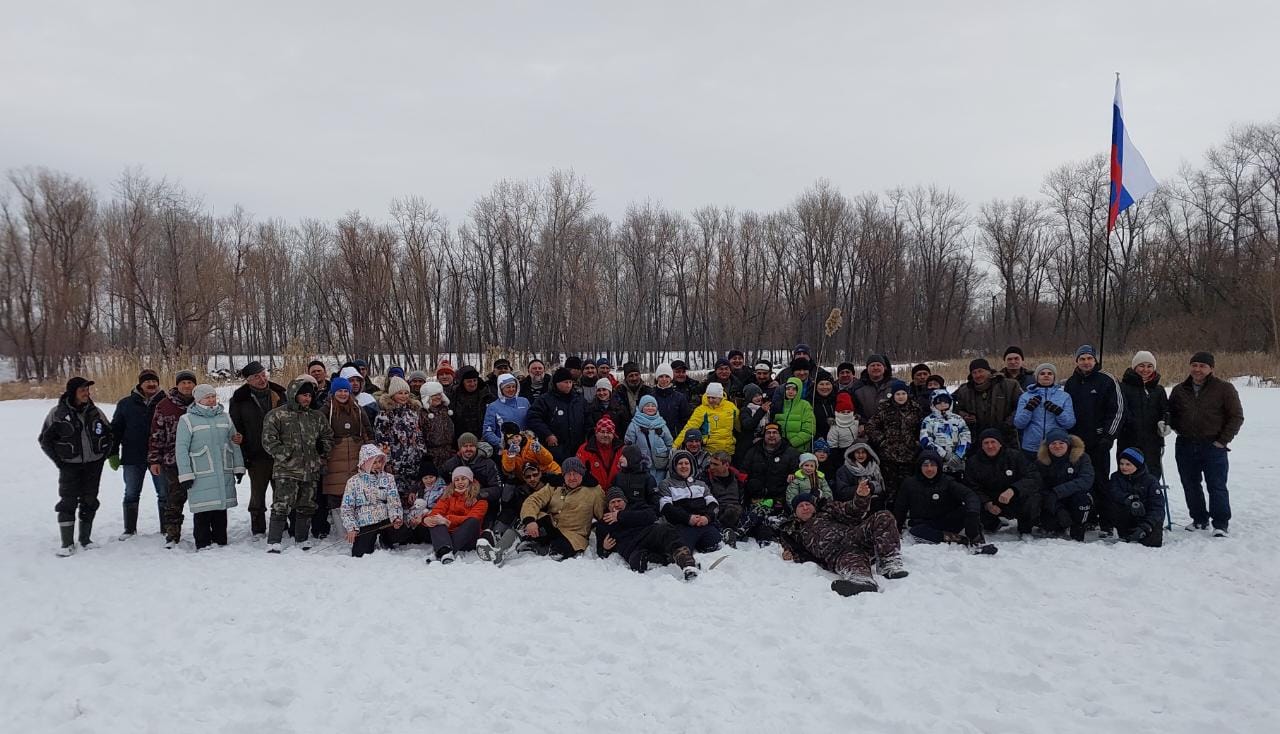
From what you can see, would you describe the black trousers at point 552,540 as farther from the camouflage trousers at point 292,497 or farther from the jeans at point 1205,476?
the jeans at point 1205,476

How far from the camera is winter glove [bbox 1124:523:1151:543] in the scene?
5875 millimetres

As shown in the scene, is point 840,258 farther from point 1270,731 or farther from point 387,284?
point 1270,731

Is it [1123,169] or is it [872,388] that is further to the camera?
[1123,169]

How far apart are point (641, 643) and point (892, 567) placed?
Answer: 234cm

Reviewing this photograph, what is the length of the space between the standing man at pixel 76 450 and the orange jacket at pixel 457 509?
3.29 meters

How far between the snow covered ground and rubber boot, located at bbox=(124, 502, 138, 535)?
596mm

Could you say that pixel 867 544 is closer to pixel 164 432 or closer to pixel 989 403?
pixel 989 403

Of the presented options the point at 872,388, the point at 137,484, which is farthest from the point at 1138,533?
the point at 137,484

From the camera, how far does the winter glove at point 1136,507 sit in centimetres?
594

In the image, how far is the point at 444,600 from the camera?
4867 millimetres

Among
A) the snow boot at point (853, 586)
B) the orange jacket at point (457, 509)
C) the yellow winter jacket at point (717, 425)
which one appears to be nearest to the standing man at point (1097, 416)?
the snow boot at point (853, 586)

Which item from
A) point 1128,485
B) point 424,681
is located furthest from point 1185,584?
point 424,681

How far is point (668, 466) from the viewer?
662 cm

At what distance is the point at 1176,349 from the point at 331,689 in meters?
33.6
